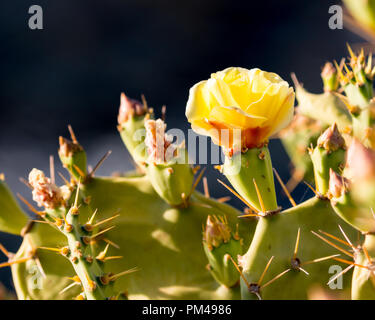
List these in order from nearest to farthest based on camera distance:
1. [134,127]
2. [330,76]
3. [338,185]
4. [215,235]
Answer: [338,185], [215,235], [134,127], [330,76]

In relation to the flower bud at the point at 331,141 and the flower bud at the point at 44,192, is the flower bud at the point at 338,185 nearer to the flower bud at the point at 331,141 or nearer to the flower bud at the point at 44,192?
the flower bud at the point at 331,141

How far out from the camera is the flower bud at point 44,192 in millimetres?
632

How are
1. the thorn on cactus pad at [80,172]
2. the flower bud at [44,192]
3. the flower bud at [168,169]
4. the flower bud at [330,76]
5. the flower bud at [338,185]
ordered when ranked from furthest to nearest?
the flower bud at [330,76] < the thorn on cactus pad at [80,172] < the flower bud at [168,169] < the flower bud at [44,192] < the flower bud at [338,185]

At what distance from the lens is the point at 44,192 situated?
2.08 ft

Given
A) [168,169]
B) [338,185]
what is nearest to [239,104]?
[338,185]

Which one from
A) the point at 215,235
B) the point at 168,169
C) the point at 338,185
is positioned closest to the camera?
the point at 338,185

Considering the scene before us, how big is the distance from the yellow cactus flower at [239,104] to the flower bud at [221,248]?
0.14 m

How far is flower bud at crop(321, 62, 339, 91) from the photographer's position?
108 centimetres

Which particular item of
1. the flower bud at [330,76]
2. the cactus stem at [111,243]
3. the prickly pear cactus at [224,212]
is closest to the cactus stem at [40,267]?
the prickly pear cactus at [224,212]

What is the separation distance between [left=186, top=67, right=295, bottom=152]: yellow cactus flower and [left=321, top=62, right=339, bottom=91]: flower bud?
1.79ft

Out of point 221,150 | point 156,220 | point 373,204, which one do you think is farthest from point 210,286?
point 373,204

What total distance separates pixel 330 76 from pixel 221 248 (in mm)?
585

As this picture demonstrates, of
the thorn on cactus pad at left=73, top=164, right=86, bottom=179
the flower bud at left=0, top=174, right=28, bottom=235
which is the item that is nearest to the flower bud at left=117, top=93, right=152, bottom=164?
the thorn on cactus pad at left=73, top=164, right=86, bottom=179

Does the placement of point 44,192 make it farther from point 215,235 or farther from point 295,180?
point 295,180
